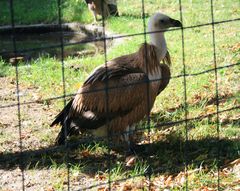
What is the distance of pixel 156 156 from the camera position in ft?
21.1

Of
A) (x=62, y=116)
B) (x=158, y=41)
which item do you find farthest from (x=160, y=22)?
(x=62, y=116)

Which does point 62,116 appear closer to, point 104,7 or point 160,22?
point 160,22

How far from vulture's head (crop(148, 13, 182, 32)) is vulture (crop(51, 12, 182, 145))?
22 centimetres

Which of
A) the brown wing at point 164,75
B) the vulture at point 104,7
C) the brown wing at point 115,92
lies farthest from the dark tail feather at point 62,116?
the vulture at point 104,7

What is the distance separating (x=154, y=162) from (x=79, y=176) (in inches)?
26.9

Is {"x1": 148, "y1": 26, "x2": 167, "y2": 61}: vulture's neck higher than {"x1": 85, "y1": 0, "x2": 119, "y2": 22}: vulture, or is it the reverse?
{"x1": 85, "y1": 0, "x2": 119, "y2": 22}: vulture

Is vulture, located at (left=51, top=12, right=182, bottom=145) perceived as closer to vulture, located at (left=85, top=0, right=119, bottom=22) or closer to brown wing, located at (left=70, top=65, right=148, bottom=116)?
brown wing, located at (left=70, top=65, right=148, bottom=116)

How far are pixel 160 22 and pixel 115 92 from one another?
1.00 metres

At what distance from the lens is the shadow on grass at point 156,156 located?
611 cm

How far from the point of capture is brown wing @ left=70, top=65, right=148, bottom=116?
639 cm

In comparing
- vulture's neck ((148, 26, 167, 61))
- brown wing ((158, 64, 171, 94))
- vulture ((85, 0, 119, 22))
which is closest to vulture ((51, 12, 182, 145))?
vulture's neck ((148, 26, 167, 61))

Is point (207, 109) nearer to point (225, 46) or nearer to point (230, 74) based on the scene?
point (230, 74)

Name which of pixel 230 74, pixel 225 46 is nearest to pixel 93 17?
pixel 225 46

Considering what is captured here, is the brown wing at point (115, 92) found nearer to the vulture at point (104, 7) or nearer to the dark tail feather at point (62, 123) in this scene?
the dark tail feather at point (62, 123)
